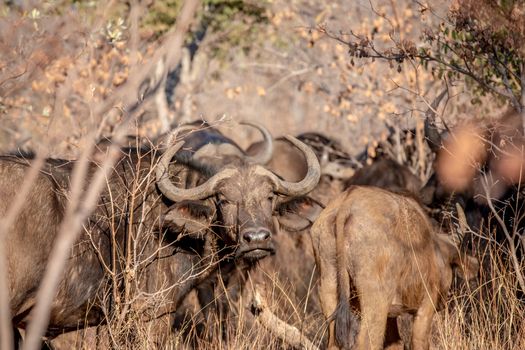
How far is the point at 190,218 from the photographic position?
6.39 m

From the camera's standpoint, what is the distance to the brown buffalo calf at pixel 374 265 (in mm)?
5137

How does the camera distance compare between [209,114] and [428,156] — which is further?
[209,114]

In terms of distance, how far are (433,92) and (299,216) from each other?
19.3 ft

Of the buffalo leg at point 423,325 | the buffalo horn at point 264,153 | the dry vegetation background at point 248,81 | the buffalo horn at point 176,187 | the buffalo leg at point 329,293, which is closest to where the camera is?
the buffalo leg at point 329,293

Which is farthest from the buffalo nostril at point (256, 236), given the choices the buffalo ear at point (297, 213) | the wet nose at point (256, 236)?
the buffalo ear at point (297, 213)

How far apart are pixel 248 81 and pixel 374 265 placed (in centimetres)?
1362

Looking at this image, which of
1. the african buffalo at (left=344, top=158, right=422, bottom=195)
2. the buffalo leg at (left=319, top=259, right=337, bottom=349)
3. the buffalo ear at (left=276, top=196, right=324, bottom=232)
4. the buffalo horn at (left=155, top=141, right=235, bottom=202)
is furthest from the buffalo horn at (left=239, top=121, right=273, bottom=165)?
the african buffalo at (left=344, top=158, right=422, bottom=195)

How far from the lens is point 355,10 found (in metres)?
13.4

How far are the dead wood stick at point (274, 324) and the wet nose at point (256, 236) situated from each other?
16.5 inches

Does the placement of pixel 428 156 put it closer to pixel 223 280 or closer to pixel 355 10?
pixel 355 10

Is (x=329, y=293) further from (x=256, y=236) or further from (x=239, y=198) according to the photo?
→ (x=239, y=198)

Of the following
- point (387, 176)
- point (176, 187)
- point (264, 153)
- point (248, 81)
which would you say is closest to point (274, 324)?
point (176, 187)

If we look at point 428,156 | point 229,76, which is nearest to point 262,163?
point 428,156

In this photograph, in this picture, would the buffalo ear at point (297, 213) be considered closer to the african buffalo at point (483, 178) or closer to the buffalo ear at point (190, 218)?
the buffalo ear at point (190, 218)
